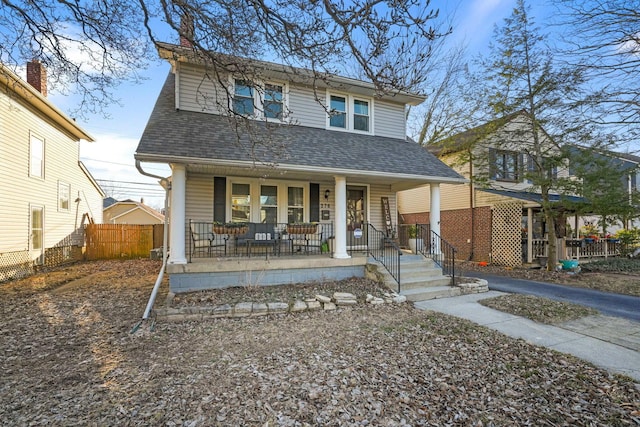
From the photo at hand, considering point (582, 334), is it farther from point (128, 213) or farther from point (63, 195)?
point (128, 213)

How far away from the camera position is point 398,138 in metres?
10.9

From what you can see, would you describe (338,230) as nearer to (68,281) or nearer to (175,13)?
(175,13)

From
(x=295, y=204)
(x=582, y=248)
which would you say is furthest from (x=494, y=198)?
(x=295, y=204)

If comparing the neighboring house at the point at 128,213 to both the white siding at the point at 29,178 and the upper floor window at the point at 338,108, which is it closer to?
the white siding at the point at 29,178

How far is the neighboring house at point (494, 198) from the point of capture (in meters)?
11.4

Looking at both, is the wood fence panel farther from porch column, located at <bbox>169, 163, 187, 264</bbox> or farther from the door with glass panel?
porch column, located at <bbox>169, 163, 187, 264</bbox>

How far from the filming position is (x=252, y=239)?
7.62 meters

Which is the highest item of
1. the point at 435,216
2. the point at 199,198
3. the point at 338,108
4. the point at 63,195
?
the point at 338,108

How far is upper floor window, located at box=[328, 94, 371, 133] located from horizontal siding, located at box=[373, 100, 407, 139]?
0.31 meters

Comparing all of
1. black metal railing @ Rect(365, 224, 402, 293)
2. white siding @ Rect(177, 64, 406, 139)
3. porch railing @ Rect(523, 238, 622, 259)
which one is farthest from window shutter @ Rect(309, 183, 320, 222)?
porch railing @ Rect(523, 238, 622, 259)

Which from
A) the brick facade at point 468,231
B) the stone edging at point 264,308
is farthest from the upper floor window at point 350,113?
the brick facade at point 468,231

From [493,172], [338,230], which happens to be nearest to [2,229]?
[338,230]

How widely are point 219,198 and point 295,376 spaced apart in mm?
6206

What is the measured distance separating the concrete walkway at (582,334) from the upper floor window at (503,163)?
7.12 meters
